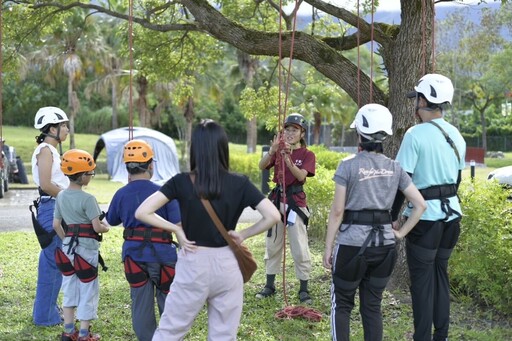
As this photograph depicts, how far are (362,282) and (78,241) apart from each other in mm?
2330

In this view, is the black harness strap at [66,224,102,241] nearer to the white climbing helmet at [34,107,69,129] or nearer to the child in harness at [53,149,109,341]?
the child in harness at [53,149,109,341]

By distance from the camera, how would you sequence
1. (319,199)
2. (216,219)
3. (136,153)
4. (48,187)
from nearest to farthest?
(216,219), (136,153), (48,187), (319,199)

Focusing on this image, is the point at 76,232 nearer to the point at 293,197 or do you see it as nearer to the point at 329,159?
the point at 293,197

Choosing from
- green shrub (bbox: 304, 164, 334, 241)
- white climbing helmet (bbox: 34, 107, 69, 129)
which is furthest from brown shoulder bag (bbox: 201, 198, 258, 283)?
green shrub (bbox: 304, 164, 334, 241)

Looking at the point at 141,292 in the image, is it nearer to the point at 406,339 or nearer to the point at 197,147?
the point at 197,147

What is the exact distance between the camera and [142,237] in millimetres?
5082

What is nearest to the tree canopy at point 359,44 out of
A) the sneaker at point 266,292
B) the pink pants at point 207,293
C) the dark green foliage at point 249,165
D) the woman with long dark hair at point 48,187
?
the sneaker at point 266,292

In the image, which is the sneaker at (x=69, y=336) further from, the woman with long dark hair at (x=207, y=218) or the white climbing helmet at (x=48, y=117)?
the woman with long dark hair at (x=207, y=218)

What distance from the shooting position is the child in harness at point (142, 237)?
198 inches

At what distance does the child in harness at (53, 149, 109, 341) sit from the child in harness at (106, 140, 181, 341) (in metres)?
0.60

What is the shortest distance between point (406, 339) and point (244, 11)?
8081 mm

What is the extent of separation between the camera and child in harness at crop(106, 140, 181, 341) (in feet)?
16.5

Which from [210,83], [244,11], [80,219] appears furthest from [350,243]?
[210,83]

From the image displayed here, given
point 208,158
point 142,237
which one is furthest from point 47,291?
point 208,158
